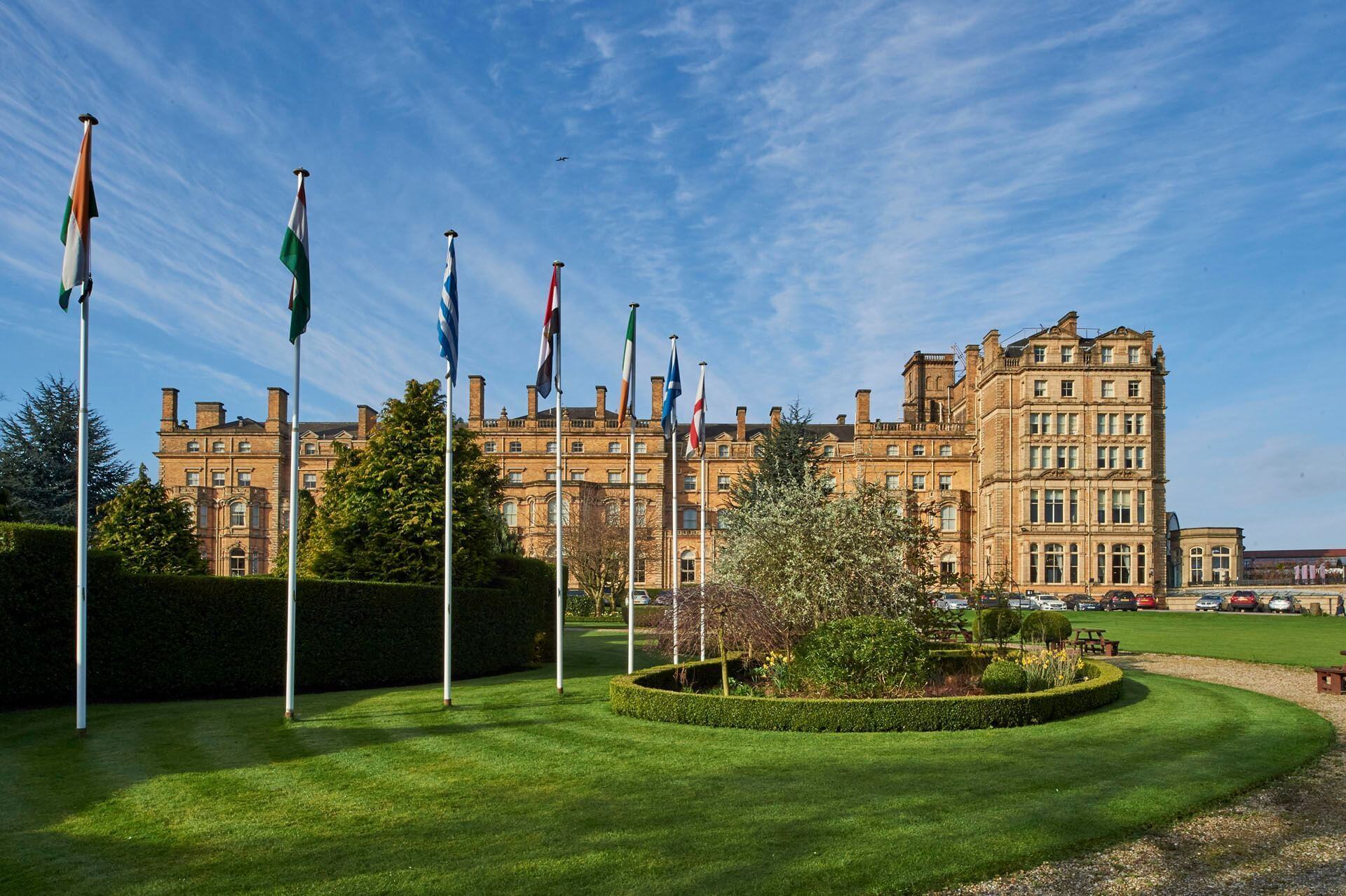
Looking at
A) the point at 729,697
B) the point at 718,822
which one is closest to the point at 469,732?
the point at 729,697

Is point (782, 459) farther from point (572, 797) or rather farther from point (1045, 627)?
point (572, 797)

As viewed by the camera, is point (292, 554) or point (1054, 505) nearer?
point (292, 554)

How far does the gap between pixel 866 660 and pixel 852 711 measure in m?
1.84

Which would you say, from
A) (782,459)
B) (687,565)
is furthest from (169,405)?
(782,459)

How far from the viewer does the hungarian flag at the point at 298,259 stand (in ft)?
47.7

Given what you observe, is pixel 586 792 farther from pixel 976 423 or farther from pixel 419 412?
pixel 976 423

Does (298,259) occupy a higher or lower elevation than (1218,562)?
higher

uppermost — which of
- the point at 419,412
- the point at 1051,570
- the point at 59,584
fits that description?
the point at 419,412

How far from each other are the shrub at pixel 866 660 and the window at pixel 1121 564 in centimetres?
5589

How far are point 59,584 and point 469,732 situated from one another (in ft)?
26.0

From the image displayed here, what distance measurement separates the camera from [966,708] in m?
13.7

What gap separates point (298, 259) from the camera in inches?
574

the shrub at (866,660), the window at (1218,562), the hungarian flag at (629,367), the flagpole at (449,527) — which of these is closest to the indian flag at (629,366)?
the hungarian flag at (629,367)

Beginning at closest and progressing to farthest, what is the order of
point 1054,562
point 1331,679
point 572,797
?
point 572,797 < point 1331,679 < point 1054,562
